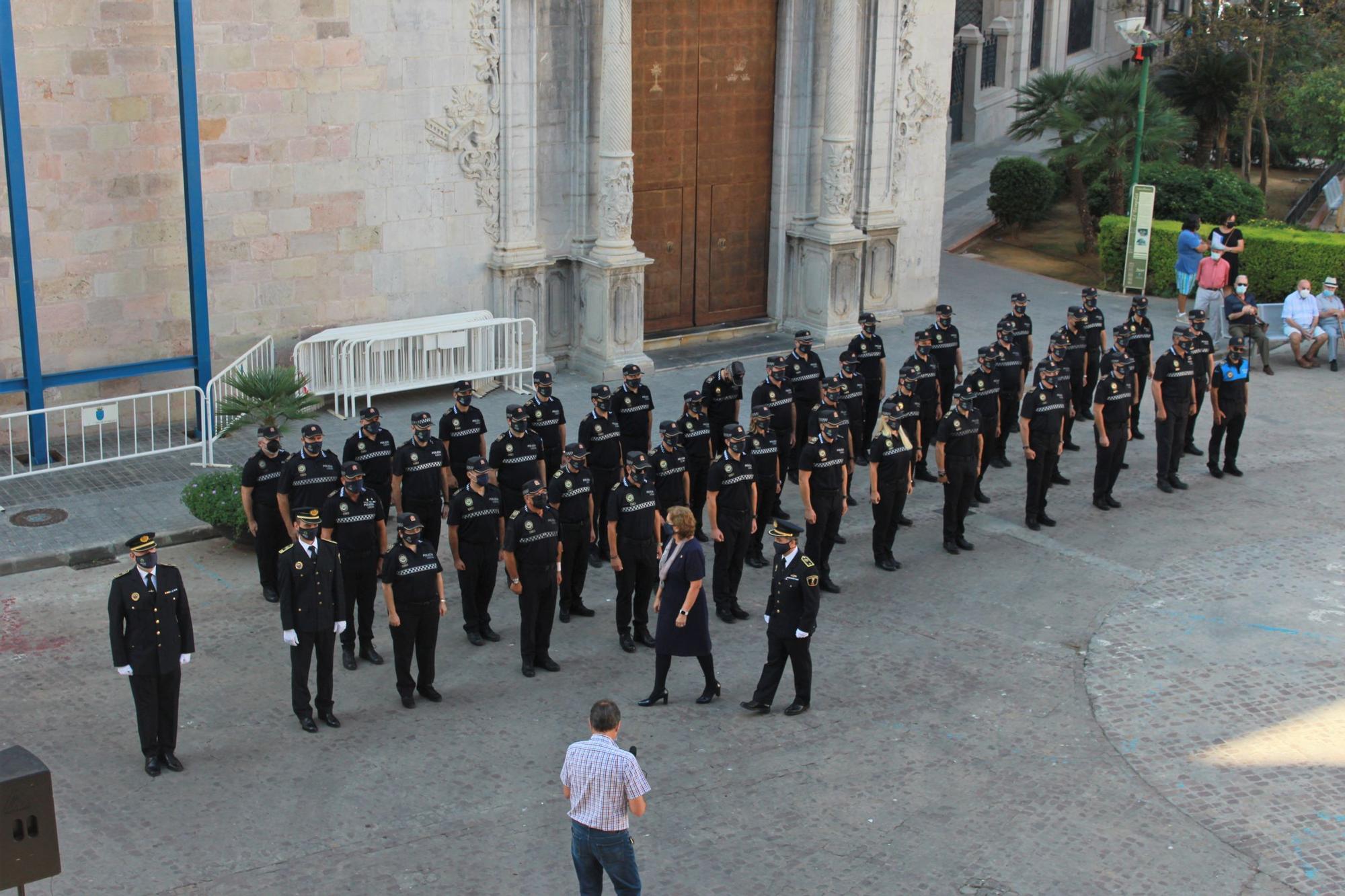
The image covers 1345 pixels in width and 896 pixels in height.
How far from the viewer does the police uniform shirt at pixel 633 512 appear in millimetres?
12172

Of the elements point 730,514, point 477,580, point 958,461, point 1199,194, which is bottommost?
point 477,580

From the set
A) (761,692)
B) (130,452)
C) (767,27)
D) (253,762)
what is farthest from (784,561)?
(767,27)

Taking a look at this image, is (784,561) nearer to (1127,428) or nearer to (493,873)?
(493,873)

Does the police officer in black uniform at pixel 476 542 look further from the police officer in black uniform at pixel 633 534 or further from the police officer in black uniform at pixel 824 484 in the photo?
the police officer in black uniform at pixel 824 484

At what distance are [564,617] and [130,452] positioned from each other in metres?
5.74

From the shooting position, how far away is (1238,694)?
38.7ft

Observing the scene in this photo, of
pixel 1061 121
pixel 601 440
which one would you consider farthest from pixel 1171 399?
pixel 1061 121

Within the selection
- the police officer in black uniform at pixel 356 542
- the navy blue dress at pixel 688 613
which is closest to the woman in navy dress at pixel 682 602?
the navy blue dress at pixel 688 613

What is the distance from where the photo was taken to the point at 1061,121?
25484 millimetres

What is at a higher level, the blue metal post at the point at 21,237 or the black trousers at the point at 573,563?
the blue metal post at the point at 21,237

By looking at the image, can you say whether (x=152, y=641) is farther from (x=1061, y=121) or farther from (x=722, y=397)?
(x=1061, y=121)

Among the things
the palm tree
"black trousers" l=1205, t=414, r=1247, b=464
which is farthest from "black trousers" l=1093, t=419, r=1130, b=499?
the palm tree

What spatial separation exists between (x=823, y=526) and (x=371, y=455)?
12.4ft

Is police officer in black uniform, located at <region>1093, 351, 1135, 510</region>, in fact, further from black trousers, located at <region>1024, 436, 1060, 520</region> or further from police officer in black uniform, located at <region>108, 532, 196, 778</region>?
police officer in black uniform, located at <region>108, 532, 196, 778</region>
